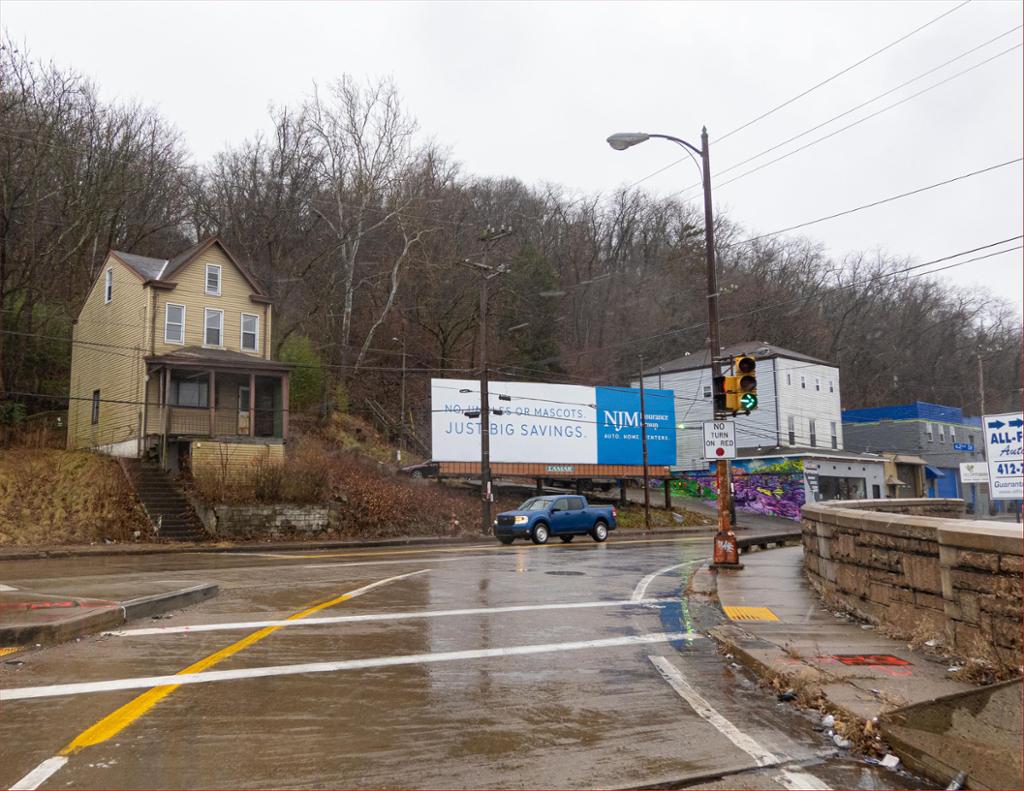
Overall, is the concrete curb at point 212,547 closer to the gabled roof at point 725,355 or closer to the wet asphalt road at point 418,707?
the wet asphalt road at point 418,707

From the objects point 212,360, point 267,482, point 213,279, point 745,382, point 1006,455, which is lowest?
point 1006,455

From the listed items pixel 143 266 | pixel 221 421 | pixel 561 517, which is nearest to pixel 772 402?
pixel 561 517

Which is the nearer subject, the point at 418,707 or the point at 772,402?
the point at 418,707

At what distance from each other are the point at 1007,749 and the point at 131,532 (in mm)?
27170

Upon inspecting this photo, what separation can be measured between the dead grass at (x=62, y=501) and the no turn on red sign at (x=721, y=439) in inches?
768

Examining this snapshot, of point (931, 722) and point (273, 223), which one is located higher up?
point (273, 223)

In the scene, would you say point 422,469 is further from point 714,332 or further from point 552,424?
point 714,332

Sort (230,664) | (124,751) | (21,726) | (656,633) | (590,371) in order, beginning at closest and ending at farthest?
(124,751), (21,726), (230,664), (656,633), (590,371)

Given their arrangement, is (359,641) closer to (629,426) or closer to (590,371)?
(629,426)

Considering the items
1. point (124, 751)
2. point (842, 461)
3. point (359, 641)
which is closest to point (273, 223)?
point (842, 461)

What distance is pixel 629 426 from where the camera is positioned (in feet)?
151

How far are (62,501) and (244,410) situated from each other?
298 inches

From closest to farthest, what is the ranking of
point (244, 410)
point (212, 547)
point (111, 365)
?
1. point (212, 547)
2. point (244, 410)
3. point (111, 365)

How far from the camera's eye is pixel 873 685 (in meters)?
6.81
